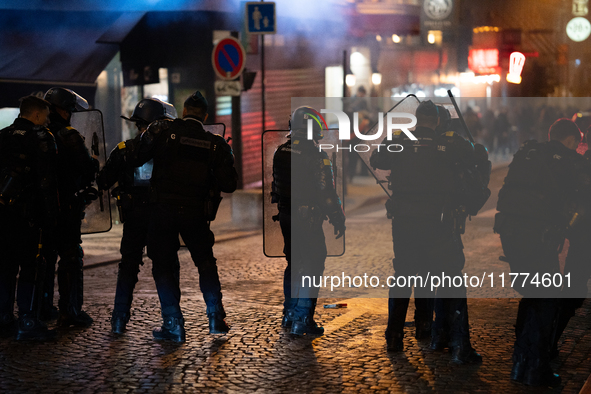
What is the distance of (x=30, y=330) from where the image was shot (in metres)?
5.42

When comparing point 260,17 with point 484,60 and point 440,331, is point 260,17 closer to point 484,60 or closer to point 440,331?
point 440,331

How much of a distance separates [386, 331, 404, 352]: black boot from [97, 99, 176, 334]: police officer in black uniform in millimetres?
1914

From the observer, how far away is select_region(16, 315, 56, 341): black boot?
5422 mm

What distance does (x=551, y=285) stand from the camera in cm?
462

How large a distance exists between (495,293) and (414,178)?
8.80 ft

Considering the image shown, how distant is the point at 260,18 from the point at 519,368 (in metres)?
7.95

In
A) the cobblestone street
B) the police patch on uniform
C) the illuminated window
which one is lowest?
the cobblestone street

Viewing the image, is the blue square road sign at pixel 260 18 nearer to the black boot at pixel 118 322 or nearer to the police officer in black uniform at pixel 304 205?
the police officer in black uniform at pixel 304 205

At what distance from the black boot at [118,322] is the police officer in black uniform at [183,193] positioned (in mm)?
270

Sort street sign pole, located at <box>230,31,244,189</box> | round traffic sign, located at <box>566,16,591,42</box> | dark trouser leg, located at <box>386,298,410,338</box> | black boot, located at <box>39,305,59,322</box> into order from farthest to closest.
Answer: round traffic sign, located at <box>566,16,591,42</box> → street sign pole, located at <box>230,31,244,189</box> → black boot, located at <box>39,305,59,322</box> → dark trouser leg, located at <box>386,298,410,338</box>

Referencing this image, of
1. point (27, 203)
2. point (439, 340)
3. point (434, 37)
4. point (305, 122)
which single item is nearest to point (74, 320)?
point (27, 203)

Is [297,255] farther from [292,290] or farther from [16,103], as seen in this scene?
[16,103]

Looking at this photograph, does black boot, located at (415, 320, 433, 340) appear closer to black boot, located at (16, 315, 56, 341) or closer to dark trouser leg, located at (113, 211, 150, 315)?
dark trouser leg, located at (113, 211, 150, 315)

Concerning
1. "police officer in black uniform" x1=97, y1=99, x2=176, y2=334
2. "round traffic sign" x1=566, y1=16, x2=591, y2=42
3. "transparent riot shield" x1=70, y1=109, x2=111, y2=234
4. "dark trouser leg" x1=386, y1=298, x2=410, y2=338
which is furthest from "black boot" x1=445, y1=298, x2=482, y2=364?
"round traffic sign" x1=566, y1=16, x2=591, y2=42
